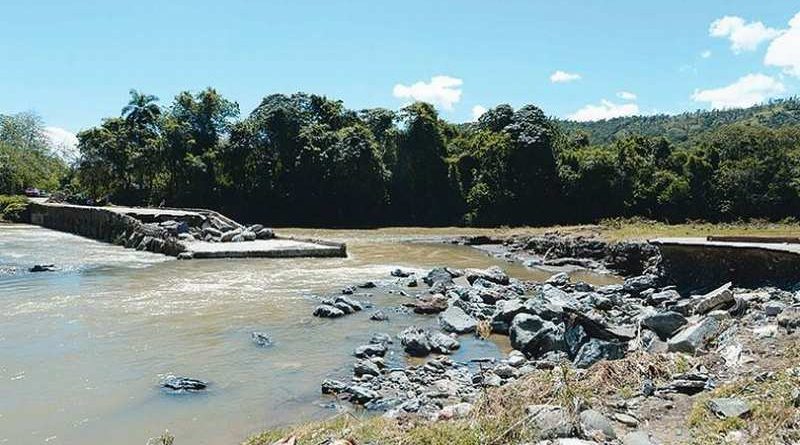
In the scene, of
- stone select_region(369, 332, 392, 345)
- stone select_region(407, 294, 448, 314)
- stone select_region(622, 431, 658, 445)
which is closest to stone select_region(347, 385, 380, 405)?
stone select_region(369, 332, 392, 345)

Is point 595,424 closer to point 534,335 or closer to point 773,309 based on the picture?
point 534,335

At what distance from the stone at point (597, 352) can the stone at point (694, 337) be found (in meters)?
0.87

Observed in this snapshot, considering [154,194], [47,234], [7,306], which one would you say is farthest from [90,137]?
[7,306]

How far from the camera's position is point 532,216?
163 ft

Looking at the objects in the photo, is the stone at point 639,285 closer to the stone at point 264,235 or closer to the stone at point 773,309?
the stone at point 773,309

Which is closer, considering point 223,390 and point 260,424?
point 260,424

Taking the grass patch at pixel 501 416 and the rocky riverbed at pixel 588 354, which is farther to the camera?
the rocky riverbed at pixel 588 354

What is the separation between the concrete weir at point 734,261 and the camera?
1669 centimetres

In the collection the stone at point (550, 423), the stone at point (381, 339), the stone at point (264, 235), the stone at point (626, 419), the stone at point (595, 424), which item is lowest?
the stone at point (381, 339)

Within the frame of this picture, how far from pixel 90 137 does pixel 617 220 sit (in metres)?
44.7

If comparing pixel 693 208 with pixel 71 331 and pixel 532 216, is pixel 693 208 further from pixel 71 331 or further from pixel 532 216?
pixel 71 331

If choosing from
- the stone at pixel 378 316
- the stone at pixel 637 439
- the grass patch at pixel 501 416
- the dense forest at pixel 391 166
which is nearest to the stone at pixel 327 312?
the stone at pixel 378 316

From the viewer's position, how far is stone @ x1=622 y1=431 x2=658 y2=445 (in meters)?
6.36

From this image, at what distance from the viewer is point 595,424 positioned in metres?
6.59
